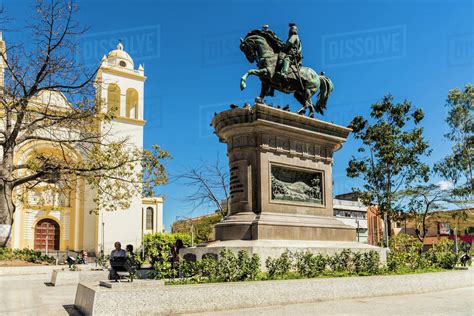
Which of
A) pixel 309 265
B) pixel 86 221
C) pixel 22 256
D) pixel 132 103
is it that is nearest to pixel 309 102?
pixel 309 265

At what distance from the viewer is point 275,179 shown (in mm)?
12750

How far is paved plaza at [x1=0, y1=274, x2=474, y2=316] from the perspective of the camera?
25.9 ft

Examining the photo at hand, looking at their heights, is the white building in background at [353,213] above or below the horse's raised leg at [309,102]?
below

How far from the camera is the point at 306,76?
587 inches

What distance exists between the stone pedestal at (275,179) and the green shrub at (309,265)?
1603mm

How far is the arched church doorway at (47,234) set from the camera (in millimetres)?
47594

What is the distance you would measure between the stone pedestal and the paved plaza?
324 cm

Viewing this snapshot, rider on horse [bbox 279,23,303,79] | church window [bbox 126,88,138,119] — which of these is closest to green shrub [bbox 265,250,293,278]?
rider on horse [bbox 279,23,303,79]

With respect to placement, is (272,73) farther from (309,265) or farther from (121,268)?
(121,268)

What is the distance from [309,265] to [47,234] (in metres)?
44.3

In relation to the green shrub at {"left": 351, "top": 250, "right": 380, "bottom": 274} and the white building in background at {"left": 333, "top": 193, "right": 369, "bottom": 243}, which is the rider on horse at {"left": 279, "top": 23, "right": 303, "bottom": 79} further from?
the white building in background at {"left": 333, "top": 193, "right": 369, "bottom": 243}

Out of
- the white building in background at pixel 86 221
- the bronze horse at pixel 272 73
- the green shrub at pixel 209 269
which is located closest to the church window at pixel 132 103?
the white building in background at pixel 86 221

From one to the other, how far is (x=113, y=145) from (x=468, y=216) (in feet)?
91.8

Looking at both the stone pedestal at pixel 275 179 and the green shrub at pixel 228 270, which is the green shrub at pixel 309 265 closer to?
the stone pedestal at pixel 275 179
